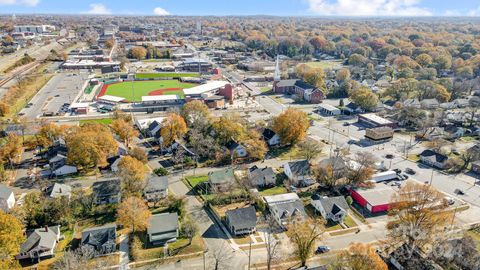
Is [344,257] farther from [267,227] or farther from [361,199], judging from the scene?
[361,199]

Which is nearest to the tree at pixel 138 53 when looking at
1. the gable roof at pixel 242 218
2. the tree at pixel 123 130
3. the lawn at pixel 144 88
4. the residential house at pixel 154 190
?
Result: the lawn at pixel 144 88

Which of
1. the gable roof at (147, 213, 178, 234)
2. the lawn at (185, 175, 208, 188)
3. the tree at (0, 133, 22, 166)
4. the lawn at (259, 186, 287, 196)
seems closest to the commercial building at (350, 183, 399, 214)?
the lawn at (259, 186, 287, 196)

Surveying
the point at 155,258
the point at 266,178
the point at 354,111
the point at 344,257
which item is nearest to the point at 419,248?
the point at 344,257

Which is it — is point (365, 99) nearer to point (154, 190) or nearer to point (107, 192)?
point (154, 190)

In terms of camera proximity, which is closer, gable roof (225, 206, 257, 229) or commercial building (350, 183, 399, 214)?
gable roof (225, 206, 257, 229)

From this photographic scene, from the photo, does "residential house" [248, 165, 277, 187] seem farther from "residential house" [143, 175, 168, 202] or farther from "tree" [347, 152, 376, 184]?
"residential house" [143, 175, 168, 202]

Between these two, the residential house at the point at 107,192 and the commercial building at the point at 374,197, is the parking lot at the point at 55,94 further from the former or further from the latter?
the commercial building at the point at 374,197

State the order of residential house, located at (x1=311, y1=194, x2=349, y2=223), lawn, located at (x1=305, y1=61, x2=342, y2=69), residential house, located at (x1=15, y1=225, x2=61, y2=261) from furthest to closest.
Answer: lawn, located at (x1=305, y1=61, x2=342, y2=69)
residential house, located at (x1=311, y1=194, x2=349, y2=223)
residential house, located at (x1=15, y1=225, x2=61, y2=261)
